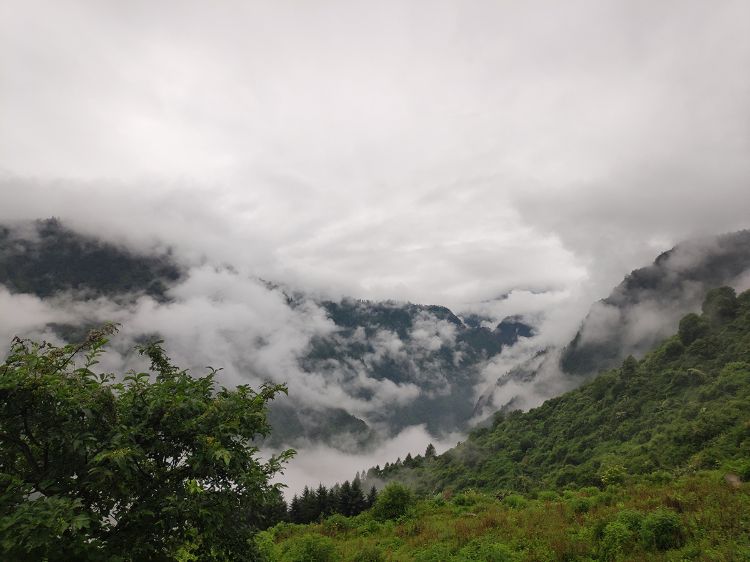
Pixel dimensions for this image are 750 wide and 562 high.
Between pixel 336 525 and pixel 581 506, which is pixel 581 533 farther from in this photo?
pixel 336 525

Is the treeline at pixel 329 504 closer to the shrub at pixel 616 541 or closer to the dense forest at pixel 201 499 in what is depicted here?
the dense forest at pixel 201 499

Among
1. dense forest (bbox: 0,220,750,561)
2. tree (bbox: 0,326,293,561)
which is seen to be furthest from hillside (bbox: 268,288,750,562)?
tree (bbox: 0,326,293,561)

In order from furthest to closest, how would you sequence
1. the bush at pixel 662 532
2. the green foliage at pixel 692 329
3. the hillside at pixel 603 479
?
the green foliage at pixel 692 329 → the hillside at pixel 603 479 → the bush at pixel 662 532

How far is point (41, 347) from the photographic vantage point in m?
8.14

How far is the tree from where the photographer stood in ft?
22.9

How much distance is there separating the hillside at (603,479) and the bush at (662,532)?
0.13 feet

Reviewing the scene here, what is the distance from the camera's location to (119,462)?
6781mm

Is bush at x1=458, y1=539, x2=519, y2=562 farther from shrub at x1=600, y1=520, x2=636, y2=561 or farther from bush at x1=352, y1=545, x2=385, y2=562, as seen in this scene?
bush at x1=352, y1=545, x2=385, y2=562

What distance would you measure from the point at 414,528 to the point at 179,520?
78.6 feet

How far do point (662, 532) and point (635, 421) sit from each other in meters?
97.9

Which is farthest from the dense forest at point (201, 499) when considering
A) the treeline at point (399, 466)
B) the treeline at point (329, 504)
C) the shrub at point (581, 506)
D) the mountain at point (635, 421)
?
the treeline at point (399, 466)

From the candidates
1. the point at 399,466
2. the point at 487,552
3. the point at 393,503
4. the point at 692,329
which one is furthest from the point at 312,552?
the point at 399,466

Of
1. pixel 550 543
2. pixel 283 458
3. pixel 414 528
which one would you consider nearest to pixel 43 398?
pixel 283 458

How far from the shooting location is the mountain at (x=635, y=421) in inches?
2685
